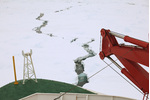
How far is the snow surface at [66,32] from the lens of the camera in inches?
441

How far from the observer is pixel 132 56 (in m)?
4.68

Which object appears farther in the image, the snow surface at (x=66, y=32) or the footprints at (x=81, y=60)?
the snow surface at (x=66, y=32)

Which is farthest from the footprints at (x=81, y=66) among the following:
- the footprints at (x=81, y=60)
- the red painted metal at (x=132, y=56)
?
the red painted metal at (x=132, y=56)

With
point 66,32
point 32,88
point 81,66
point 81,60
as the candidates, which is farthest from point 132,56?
point 66,32

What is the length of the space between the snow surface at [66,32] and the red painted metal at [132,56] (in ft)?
17.1

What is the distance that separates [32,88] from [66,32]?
6.59 m

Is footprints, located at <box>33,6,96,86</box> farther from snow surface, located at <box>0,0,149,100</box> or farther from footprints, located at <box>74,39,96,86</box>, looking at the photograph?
snow surface, located at <box>0,0,149,100</box>

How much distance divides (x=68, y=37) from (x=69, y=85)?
521cm

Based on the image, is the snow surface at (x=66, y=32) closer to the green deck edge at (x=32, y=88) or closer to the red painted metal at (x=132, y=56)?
the green deck edge at (x=32, y=88)

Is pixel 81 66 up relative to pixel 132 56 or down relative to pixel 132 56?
down

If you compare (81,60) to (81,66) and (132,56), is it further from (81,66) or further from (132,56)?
(132,56)

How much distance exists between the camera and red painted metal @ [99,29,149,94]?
445 centimetres

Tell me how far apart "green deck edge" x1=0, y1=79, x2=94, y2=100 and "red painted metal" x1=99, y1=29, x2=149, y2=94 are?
4.79m

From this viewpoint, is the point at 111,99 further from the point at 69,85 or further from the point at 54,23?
the point at 54,23
